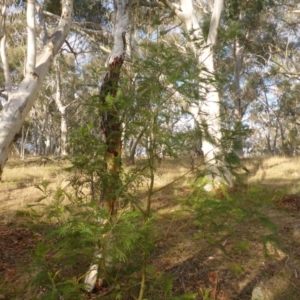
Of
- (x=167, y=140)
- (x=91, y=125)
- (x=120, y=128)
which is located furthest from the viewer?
(x=120, y=128)

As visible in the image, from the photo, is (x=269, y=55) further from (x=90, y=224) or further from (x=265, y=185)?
(x=90, y=224)

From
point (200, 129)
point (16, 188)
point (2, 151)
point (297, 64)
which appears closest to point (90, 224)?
point (200, 129)

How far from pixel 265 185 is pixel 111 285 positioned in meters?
6.16

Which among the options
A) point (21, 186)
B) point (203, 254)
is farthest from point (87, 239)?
point (21, 186)

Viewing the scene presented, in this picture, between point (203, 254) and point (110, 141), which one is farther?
point (203, 254)

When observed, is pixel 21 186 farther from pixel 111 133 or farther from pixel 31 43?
pixel 111 133

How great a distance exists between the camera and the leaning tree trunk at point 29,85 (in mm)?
4262

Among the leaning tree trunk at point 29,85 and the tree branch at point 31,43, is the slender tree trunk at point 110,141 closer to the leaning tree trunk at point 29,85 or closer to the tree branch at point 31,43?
the leaning tree trunk at point 29,85

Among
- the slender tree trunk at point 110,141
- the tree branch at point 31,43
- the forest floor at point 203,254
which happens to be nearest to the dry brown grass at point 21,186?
the forest floor at point 203,254

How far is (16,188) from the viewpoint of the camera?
852 cm

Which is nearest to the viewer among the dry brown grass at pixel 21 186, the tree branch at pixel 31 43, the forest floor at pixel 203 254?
the forest floor at pixel 203 254

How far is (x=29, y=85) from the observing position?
4746 mm

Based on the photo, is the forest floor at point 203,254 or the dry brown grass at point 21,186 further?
the dry brown grass at point 21,186

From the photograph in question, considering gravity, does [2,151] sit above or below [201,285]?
above
